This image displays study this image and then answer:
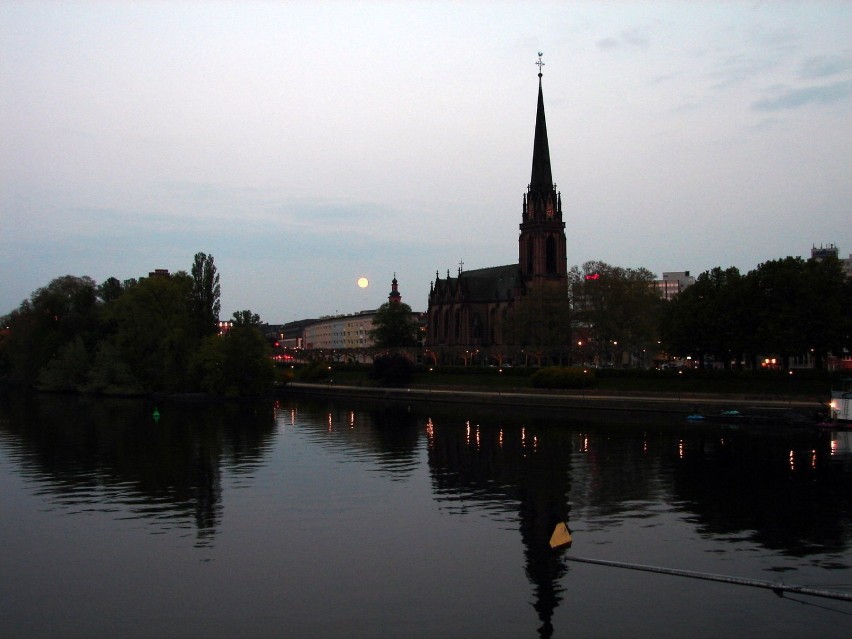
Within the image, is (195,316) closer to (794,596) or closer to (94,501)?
(94,501)

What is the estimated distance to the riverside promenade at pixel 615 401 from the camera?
251 ft

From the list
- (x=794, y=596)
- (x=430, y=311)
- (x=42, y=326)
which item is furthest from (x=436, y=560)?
(x=430, y=311)

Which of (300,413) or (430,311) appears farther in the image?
(430,311)

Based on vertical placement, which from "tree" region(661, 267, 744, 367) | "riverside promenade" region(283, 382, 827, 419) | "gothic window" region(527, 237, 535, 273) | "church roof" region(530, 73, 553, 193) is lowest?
"riverside promenade" region(283, 382, 827, 419)

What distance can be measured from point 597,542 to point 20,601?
61.0 ft

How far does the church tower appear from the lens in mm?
165750

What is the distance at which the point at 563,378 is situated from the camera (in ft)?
335

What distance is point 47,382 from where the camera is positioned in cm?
13212

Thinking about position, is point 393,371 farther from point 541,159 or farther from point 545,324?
point 541,159

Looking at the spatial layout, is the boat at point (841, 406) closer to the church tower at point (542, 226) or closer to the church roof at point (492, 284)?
the church tower at point (542, 226)

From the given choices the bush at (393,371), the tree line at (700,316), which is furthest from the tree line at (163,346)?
the tree line at (700,316)

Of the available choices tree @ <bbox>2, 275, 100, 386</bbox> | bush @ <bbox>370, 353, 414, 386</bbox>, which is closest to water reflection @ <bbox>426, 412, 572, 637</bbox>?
bush @ <bbox>370, 353, 414, 386</bbox>

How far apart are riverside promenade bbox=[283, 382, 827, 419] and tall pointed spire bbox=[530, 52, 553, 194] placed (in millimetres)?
60530

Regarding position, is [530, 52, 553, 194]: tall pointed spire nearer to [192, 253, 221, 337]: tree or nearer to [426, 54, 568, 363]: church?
[426, 54, 568, 363]: church
